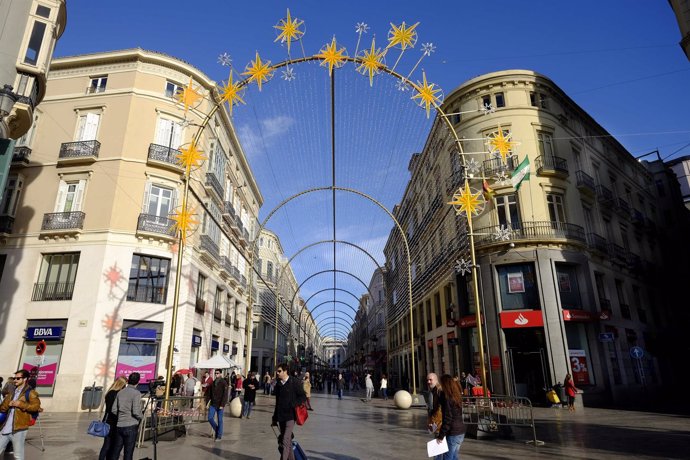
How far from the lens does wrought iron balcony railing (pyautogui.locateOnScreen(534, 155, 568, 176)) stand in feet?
74.1

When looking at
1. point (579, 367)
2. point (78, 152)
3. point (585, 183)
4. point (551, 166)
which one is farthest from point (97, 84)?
point (579, 367)

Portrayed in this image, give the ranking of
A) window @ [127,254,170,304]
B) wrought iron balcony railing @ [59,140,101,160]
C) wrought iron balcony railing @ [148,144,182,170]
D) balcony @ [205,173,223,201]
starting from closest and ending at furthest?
window @ [127,254,170,304]
wrought iron balcony railing @ [59,140,101,160]
wrought iron balcony railing @ [148,144,182,170]
balcony @ [205,173,223,201]

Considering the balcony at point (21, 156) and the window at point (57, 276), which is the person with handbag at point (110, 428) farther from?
the balcony at point (21, 156)

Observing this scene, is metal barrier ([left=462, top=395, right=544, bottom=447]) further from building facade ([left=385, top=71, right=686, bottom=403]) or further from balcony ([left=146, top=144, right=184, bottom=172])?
balcony ([left=146, top=144, right=184, bottom=172])

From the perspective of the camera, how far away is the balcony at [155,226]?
66.2 ft

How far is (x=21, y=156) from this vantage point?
20812 mm

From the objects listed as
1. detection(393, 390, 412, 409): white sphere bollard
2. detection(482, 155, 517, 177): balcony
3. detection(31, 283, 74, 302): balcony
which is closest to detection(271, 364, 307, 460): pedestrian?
detection(393, 390, 412, 409): white sphere bollard

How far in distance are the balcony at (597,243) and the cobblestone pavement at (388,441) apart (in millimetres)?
11069

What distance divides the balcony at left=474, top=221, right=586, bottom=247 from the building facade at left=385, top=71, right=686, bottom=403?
62 mm

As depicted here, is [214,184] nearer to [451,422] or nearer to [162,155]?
[162,155]

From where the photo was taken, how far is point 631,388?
2239 cm

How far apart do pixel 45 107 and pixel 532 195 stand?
2682 centimetres

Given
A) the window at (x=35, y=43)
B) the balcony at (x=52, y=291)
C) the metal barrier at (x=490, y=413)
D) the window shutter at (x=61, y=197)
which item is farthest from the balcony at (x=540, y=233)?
the window shutter at (x=61, y=197)

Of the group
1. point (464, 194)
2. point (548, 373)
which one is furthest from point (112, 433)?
point (548, 373)
